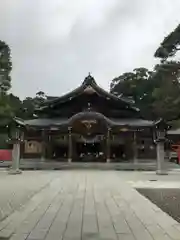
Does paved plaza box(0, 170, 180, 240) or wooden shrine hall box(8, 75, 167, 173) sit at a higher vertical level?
wooden shrine hall box(8, 75, 167, 173)

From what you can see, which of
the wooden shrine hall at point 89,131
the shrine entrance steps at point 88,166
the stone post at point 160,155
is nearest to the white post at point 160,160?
the stone post at point 160,155

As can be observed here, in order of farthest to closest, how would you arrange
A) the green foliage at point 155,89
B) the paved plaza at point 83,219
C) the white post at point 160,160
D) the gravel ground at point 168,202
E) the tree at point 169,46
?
1. the green foliage at point 155,89
2. the tree at point 169,46
3. the white post at point 160,160
4. the gravel ground at point 168,202
5. the paved plaza at point 83,219

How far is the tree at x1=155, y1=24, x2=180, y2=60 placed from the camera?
28594 mm

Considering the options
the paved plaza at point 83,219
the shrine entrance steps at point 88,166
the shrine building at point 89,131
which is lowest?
the paved plaza at point 83,219

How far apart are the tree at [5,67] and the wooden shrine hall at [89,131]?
8.79 m

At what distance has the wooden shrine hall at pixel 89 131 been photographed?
104 ft

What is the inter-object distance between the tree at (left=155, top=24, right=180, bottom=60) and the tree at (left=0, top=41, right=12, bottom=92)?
18.9m

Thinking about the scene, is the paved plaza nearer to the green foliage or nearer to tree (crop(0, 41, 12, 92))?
the green foliage

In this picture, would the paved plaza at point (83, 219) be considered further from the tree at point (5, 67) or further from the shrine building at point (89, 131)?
the tree at point (5, 67)

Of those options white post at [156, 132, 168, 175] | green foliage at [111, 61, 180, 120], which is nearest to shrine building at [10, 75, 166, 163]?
green foliage at [111, 61, 180, 120]

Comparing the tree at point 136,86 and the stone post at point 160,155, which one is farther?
the tree at point 136,86

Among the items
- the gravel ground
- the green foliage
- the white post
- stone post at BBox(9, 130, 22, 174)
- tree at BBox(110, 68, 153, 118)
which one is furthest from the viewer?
tree at BBox(110, 68, 153, 118)

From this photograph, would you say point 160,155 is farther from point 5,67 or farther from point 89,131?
point 5,67

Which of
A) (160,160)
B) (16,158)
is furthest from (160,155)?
(16,158)
